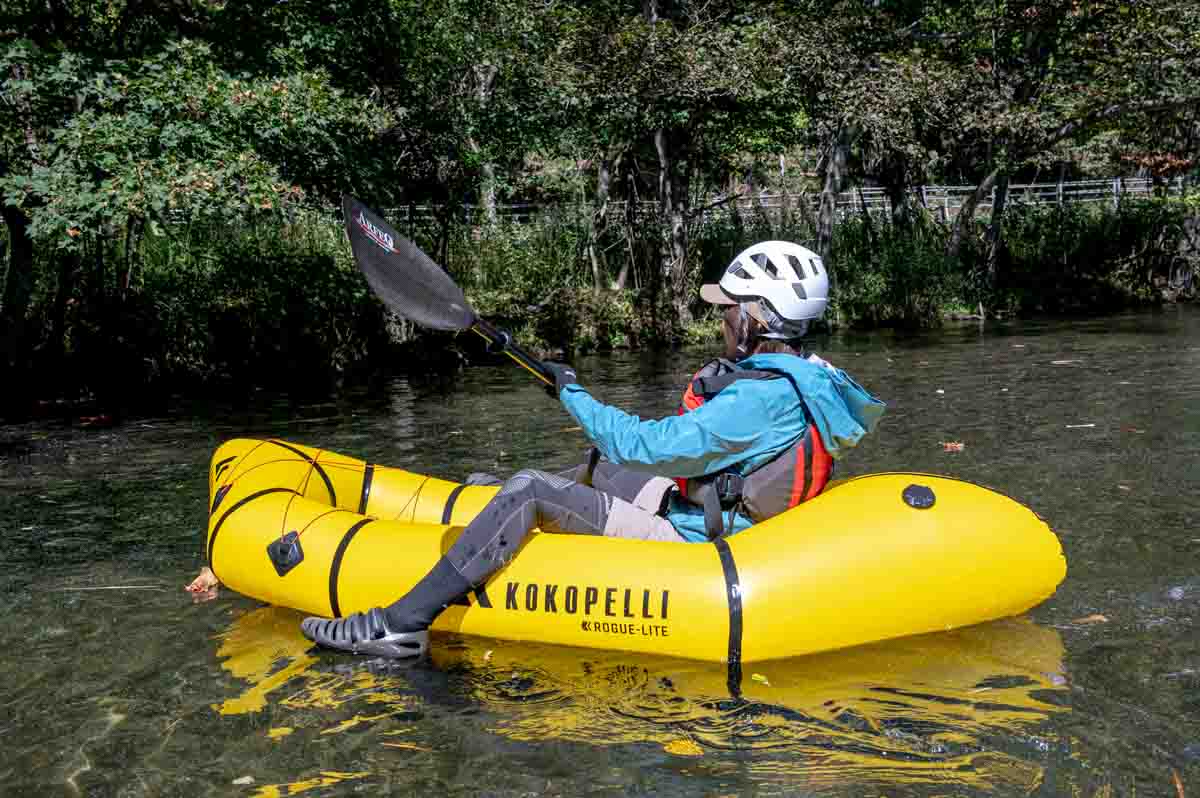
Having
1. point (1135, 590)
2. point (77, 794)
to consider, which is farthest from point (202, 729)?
point (1135, 590)

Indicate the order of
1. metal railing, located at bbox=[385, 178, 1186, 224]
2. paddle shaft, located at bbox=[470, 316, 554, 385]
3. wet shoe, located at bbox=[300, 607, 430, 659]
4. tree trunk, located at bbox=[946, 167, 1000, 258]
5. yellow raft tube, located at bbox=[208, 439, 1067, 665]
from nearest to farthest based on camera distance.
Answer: yellow raft tube, located at bbox=[208, 439, 1067, 665], wet shoe, located at bbox=[300, 607, 430, 659], paddle shaft, located at bbox=[470, 316, 554, 385], metal railing, located at bbox=[385, 178, 1186, 224], tree trunk, located at bbox=[946, 167, 1000, 258]

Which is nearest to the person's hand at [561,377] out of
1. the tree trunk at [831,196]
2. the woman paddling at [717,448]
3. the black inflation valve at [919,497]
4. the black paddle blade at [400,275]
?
the woman paddling at [717,448]

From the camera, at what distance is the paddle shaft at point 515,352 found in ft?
13.5

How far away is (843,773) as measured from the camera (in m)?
2.92

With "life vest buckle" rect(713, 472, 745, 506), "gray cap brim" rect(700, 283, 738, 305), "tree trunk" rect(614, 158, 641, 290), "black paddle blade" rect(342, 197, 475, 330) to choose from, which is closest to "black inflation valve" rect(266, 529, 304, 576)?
"black paddle blade" rect(342, 197, 475, 330)

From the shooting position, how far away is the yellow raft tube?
370cm

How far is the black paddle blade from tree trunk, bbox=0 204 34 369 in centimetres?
673

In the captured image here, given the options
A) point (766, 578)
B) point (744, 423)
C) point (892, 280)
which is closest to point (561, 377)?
point (744, 423)

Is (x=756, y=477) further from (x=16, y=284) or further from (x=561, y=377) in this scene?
(x=16, y=284)

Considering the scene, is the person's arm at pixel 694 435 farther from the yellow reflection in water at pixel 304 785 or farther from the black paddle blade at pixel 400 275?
the black paddle blade at pixel 400 275

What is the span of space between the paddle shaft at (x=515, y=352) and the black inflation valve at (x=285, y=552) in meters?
1.06

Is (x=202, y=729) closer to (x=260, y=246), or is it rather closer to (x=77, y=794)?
(x=77, y=794)

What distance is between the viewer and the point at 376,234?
16.7 feet

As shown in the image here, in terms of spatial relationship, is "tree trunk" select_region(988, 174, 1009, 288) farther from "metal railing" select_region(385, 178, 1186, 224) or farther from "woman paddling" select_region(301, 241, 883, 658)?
"woman paddling" select_region(301, 241, 883, 658)
